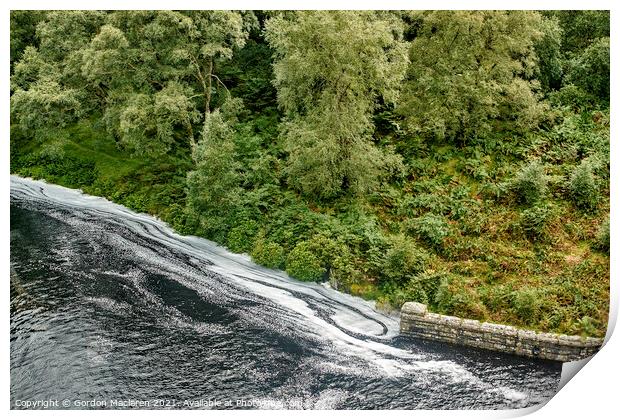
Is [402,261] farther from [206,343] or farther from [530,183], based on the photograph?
[206,343]

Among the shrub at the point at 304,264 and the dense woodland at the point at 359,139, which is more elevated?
the dense woodland at the point at 359,139

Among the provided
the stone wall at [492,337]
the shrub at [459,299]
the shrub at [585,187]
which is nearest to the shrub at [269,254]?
the stone wall at [492,337]

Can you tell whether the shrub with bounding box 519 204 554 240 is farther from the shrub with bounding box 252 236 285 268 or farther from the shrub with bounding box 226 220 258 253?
the shrub with bounding box 226 220 258 253

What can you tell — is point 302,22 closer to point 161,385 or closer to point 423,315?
point 423,315

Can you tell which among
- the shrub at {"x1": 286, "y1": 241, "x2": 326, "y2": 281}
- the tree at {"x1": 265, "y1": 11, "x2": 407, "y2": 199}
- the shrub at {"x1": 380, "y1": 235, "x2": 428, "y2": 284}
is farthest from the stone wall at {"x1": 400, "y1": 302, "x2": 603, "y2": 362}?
the tree at {"x1": 265, "y1": 11, "x2": 407, "y2": 199}

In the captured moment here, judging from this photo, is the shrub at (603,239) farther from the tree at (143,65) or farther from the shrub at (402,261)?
the tree at (143,65)
